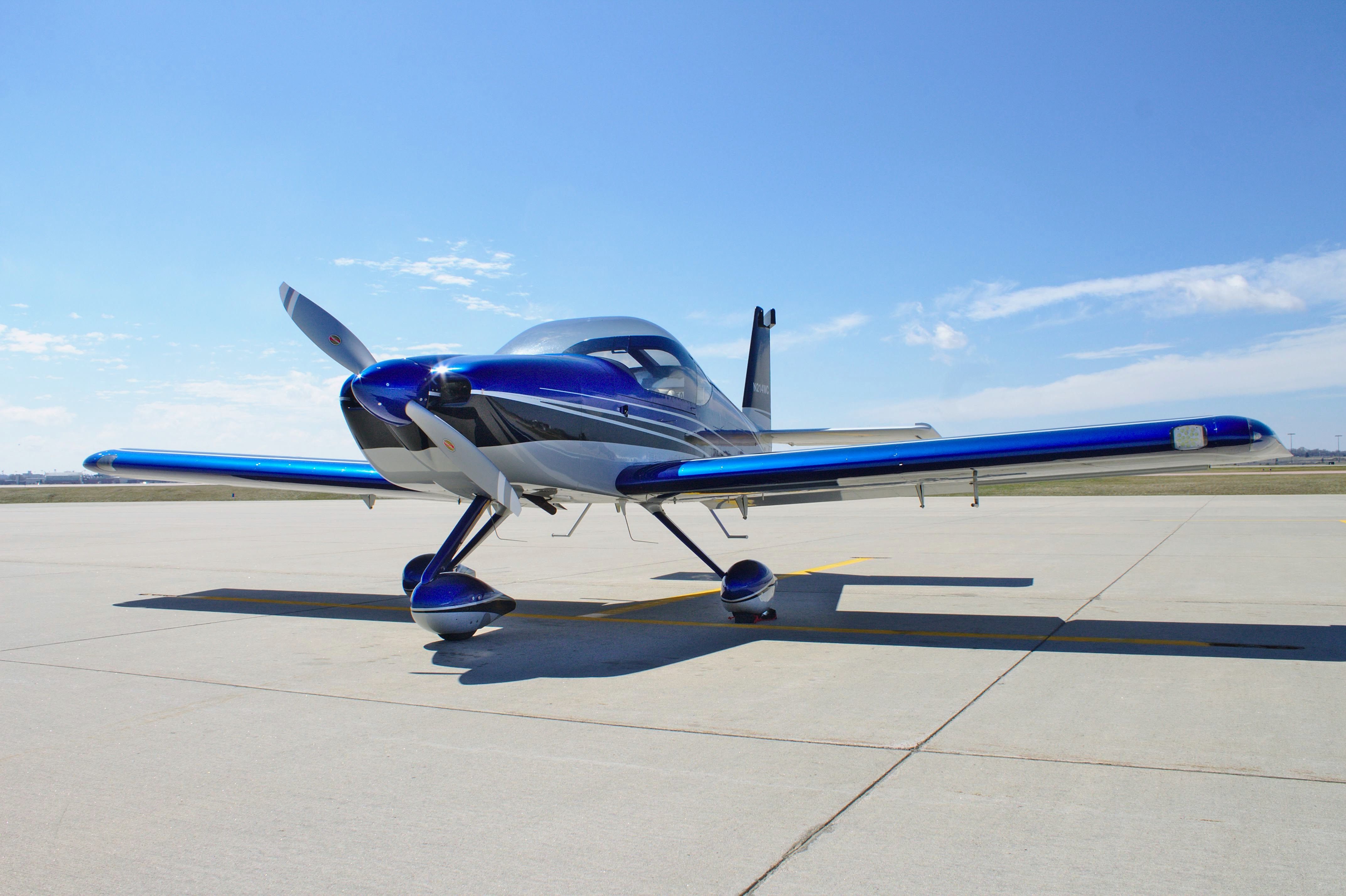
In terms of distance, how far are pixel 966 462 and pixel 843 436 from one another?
4.37 metres

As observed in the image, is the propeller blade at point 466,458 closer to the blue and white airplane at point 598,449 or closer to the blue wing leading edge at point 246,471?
the blue and white airplane at point 598,449

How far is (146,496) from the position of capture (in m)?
51.0

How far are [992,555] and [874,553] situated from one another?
181 centimetres

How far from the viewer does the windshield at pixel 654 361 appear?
788cm

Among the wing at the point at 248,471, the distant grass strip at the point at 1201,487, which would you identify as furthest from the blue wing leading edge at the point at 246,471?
the distant grass strip at the point at 1201,487

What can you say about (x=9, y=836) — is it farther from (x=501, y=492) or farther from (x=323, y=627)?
(x=323, y=627)

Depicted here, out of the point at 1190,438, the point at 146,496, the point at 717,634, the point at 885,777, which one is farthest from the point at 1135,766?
the point at 146,496

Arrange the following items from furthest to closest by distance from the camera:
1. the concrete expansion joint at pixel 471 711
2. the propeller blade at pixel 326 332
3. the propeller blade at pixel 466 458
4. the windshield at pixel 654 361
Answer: the windshield at pixel 654 361
the propeller blade at pixel 326 332
the propeller blade at pixel 466 458
the concrete expansion joint at pixel 471 711

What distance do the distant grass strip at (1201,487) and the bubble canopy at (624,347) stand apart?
23.4 metres

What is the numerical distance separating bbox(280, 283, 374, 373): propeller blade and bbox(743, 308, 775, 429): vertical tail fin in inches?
287

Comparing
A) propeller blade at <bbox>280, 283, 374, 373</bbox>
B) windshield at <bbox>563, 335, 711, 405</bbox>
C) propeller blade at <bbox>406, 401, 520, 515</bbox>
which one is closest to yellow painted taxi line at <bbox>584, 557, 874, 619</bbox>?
propeller blade at <bbox>406, 401, 520, 515</bbox>

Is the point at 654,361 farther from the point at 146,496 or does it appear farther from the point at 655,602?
the point at 146,496

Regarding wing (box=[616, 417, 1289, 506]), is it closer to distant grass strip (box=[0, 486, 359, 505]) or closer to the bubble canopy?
the bubble canopy

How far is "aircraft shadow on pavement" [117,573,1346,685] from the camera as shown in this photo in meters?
5.91
